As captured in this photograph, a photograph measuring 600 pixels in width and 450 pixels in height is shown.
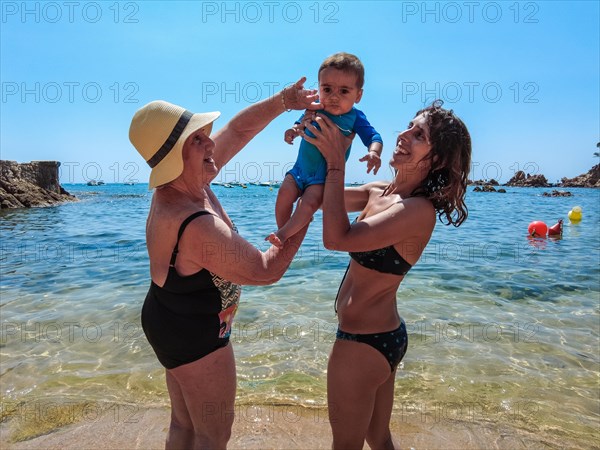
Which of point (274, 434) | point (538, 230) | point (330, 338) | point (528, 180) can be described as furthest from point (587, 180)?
point (274, 434)

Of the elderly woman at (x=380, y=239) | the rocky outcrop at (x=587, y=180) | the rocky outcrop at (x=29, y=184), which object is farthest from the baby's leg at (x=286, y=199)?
the rocky outcrop at (x=587, y=180)

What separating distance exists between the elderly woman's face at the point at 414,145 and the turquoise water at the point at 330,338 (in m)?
2.78

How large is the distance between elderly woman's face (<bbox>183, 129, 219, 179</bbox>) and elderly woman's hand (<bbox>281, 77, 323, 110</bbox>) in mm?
793

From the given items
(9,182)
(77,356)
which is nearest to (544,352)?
(77,356)

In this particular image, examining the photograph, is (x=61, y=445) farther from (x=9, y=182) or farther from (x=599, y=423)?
(x=9, y=182)

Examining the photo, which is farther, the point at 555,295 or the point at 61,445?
the point at 555,295

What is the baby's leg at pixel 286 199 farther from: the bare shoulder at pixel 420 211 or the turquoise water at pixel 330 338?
the turquoise water at pixel 330 338

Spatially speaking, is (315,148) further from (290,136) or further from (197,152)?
(197,152)

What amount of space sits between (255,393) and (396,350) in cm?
257

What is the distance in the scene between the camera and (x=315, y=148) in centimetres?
275

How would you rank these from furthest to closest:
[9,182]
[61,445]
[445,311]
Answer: [9,182], [445,311], [61,445]

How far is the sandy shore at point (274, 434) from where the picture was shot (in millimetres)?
3709

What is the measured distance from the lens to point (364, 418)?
2414mm

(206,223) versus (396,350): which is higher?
(206,223)
